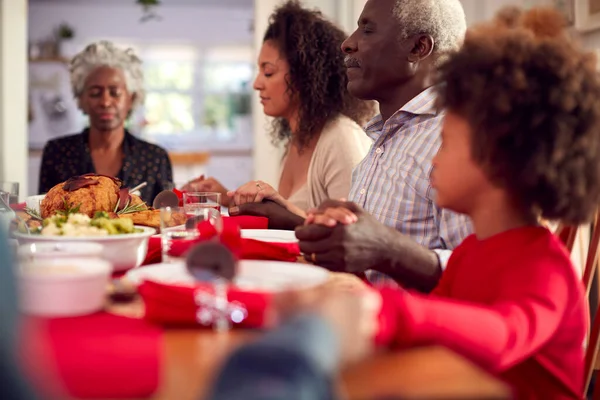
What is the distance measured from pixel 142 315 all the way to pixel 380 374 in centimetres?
35

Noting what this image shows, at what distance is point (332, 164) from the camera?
2672 millimetres

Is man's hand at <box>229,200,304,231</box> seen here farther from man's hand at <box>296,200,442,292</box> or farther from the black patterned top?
the black patterned top

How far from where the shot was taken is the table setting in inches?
25.5

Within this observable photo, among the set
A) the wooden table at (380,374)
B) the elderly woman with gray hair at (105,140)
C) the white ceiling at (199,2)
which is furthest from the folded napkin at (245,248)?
the white ceiling at (199,2)

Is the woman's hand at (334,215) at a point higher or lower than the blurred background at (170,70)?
lower

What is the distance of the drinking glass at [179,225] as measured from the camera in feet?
4.46

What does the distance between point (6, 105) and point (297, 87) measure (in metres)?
2.17

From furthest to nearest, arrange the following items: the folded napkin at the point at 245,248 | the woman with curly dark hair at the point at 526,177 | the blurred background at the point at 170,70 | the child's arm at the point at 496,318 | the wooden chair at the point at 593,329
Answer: the blurred background at the point at 170,70, the wooden chair at the point at 593,329, the folded napkin at the point at 245,248, the woman with curly dark hair at the point at 526,177, the child's arm at the point at 496,318

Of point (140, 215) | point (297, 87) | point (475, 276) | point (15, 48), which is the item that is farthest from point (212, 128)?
point (475, 276)

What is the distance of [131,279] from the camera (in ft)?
3.25

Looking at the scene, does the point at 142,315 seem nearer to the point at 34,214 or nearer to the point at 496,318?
the point at 496,318

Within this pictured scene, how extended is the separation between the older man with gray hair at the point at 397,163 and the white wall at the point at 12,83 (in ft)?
9.16

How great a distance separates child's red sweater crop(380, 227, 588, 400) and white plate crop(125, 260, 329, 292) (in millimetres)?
162

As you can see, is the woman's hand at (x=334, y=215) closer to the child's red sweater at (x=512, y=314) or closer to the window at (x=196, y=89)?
the child's red sweater at (x=512, y=314)
